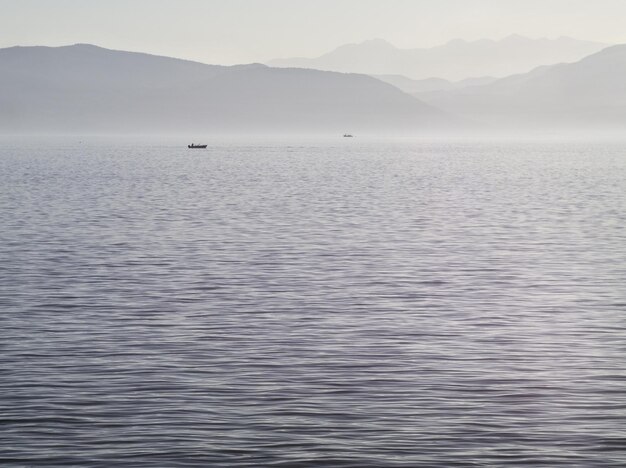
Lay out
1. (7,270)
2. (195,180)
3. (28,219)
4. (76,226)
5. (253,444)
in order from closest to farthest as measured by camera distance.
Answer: (253,444) → (7,270) → (76,226) → (28,219) → (195,180)

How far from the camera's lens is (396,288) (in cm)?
3959

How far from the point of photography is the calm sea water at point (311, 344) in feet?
69.2

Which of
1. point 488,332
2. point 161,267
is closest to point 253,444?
point 488,332

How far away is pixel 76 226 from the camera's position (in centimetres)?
6247

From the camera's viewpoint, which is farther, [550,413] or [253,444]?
[550,413]

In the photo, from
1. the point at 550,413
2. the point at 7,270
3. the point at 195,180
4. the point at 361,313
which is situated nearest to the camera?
the point at 550,413

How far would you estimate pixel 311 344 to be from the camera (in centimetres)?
2945

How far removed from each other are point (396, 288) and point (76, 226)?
27329mm

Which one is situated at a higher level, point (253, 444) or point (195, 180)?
point (253, 444)

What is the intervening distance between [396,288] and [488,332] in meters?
8.57

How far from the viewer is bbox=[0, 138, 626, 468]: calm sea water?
69.2 ft

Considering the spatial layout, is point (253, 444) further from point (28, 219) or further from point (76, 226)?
point (28, 219)

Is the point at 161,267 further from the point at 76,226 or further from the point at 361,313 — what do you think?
the point at 76,226

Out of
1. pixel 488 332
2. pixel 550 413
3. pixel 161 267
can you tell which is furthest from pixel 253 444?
pixel 161 267
